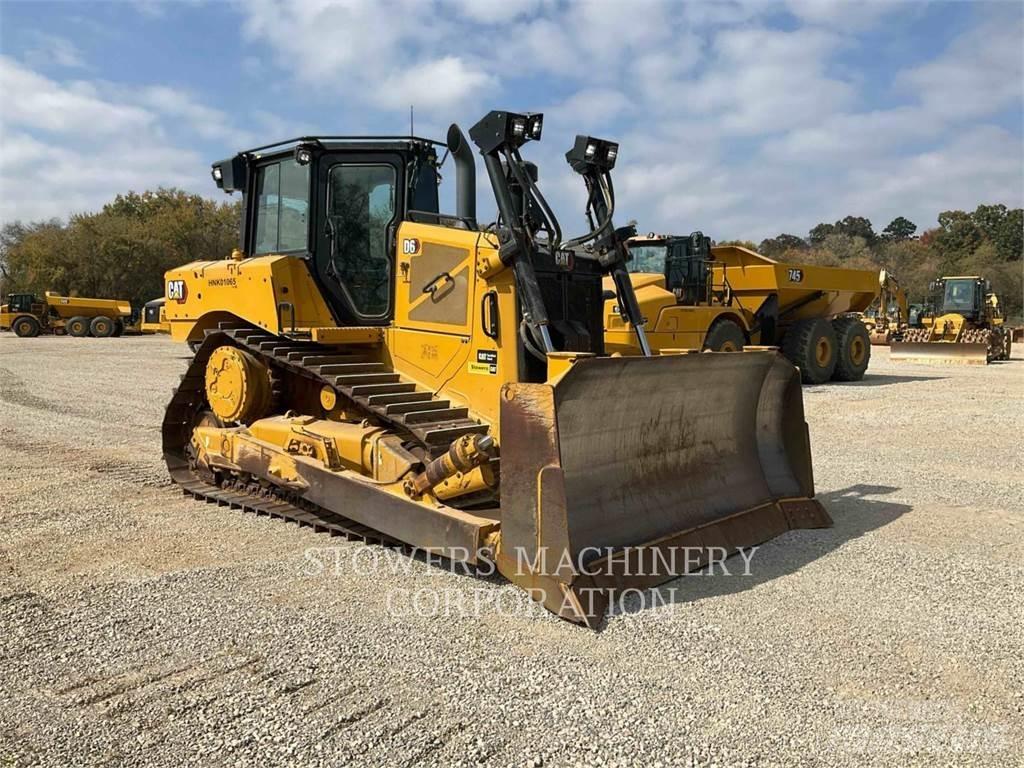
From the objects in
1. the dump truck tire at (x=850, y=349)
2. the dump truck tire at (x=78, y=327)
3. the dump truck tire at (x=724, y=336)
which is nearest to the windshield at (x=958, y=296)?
the dump truck tire at (x=850, y=349)

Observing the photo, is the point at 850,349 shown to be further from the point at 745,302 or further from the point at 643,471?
the point at 643,471

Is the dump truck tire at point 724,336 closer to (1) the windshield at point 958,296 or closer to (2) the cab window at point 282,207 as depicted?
(2) the cab window at point 282,207

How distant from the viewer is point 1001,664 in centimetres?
339

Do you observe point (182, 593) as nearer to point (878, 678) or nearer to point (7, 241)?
point (878, 678)

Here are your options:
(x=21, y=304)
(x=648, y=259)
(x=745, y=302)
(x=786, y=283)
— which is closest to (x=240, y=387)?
(x=648, y=259)

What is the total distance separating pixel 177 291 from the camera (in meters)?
6.89

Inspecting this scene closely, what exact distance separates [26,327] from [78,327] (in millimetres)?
2013

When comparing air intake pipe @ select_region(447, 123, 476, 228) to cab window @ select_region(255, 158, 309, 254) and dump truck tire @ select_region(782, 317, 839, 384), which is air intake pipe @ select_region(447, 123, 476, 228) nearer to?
cab window @ select_region(255, 158, 309, 254)

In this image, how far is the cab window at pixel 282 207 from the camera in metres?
5.96

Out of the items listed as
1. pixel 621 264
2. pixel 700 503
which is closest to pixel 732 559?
pixel 700 503

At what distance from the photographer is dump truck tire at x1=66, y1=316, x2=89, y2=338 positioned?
34250mm

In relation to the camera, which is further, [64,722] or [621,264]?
[621,264]

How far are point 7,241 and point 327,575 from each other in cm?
6178

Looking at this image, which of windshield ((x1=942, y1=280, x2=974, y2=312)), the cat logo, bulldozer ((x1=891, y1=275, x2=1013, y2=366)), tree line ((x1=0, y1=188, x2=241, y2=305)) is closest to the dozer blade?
bulldozer ((x1=891, y1=275, x2=1013, y2=366))
